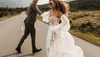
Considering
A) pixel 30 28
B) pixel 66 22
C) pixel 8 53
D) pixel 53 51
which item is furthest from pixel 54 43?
pixel 8 53

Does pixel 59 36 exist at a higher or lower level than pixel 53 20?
lower

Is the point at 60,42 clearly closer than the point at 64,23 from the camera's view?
No

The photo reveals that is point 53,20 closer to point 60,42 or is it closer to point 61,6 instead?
point 61,6

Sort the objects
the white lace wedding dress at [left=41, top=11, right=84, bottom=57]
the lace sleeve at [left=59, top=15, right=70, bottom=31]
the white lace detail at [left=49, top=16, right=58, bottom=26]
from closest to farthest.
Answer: the lace sleeve at [left=59, top=15, right=70, bottom=31], the white lace wedding dress at [left=41, top=11, right=84, bottom=57], the white lace detail at [left=49, top=16, right=58, bottom=26]

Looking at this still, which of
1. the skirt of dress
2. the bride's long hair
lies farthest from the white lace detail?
the bride's long hair

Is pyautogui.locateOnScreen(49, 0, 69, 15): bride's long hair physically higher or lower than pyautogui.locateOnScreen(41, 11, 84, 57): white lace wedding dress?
higher

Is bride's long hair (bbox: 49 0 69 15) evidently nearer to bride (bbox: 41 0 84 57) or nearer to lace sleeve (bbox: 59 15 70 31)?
bride (bbox: 41 0 84 57)

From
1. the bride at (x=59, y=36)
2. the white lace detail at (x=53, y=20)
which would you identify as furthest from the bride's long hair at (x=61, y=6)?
the white lace detail at (x=53, y=20)

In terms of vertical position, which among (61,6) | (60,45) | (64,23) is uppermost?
(61,6)

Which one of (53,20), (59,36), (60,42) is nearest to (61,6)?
(53,20)

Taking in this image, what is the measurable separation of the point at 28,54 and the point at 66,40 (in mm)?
2557

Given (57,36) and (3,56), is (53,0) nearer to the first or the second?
(57,36)

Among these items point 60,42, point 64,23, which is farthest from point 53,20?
point 60,42

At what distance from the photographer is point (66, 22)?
4.77m
